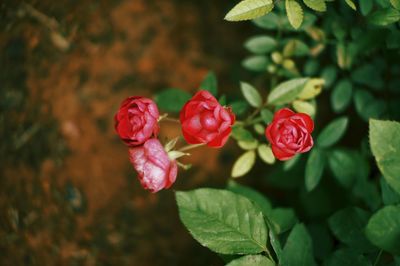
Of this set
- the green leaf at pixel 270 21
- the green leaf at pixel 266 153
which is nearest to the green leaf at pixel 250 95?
the green leaf at pixel 266 153

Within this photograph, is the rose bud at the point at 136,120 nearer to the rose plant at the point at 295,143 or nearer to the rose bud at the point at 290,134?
the rose plant at the point at 295,143

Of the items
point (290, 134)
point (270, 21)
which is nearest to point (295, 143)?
point (290, 134)

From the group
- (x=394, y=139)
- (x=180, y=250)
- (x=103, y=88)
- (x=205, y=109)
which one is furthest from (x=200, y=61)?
(x=394, y=139)

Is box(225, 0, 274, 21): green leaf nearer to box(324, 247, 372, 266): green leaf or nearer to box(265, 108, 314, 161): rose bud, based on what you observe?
box(265, 108, 314, 161): rose bud

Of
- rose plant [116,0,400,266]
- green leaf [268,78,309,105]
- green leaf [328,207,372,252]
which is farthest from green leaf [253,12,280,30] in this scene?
green leaf [328,207,372,252]

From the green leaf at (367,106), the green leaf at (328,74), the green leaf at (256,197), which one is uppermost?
the green leaf at (328,74)

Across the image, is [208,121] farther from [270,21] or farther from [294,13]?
[270,21]
